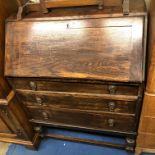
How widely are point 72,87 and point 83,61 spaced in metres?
0.19

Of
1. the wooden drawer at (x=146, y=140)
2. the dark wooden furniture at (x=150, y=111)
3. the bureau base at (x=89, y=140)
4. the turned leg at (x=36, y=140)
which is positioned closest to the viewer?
the dark wooden furniture at (x=150, y=111)

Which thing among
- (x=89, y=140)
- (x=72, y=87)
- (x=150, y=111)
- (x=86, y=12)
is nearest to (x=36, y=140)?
(x=89, y=140)

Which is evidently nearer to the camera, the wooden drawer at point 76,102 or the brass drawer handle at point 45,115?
the wooden drawer at point 76,102

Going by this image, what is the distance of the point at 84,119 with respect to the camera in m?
1.43

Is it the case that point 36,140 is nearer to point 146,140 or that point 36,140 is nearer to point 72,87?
point 72,87

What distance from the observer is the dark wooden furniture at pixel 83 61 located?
3.48 feet

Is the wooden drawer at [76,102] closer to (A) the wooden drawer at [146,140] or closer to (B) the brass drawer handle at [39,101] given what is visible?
(B) the brass drawer handle at [39,101]

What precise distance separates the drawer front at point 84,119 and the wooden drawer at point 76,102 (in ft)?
0.18

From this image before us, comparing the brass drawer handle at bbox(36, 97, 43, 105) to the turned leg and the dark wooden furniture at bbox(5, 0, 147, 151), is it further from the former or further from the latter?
the turned leg

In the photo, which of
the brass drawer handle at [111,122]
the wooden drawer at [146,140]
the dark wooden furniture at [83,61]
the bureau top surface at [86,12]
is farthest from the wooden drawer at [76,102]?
the bureau top surface at [86,12]

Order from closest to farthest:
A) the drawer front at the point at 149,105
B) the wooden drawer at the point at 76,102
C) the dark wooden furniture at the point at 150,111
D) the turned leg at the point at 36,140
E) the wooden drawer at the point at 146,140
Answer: the dark wooden furniture at the point at 150,111 → the drawer front at the point at 149,105 → the wooden drawer at the point at 76,102 → the wooden drawer at the point at 146,140 → the turned leg at the point at 36,140

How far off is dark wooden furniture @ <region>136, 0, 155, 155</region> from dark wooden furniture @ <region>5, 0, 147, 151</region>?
1.5 inches

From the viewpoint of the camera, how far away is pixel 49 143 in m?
1.72

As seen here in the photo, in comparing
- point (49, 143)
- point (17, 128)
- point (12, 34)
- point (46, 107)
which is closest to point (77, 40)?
point (12, 34)
